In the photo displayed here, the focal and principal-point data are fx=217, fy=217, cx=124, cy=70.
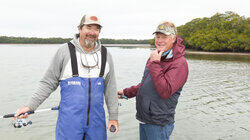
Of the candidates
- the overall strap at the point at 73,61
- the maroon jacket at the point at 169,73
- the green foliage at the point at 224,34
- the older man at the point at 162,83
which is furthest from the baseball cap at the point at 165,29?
the green foliage at the point at 224,34

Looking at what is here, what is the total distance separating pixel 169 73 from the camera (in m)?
3.07

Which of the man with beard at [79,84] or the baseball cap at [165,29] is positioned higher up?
the baseball cap at [165,29]

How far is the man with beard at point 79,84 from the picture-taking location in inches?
120

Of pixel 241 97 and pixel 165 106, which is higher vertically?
pixel 165 106

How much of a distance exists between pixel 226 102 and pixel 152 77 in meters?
9.97

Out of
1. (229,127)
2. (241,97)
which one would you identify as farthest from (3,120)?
(241,97)

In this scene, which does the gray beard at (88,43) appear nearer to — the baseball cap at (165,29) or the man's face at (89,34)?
the man's face at (89,34)

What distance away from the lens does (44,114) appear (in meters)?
9.51

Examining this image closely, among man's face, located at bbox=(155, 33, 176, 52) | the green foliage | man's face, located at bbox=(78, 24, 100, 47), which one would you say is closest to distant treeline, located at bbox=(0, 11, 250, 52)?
the green foliage

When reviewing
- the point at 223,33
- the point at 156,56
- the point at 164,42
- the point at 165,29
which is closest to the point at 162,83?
the point at 156,56

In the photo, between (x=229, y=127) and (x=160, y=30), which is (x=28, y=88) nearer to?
(x=229, y=127)

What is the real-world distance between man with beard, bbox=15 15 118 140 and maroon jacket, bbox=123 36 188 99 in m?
0.78

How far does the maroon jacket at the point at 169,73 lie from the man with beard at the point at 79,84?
78 centimetres

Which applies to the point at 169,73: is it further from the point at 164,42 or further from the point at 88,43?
the point at 88,43
